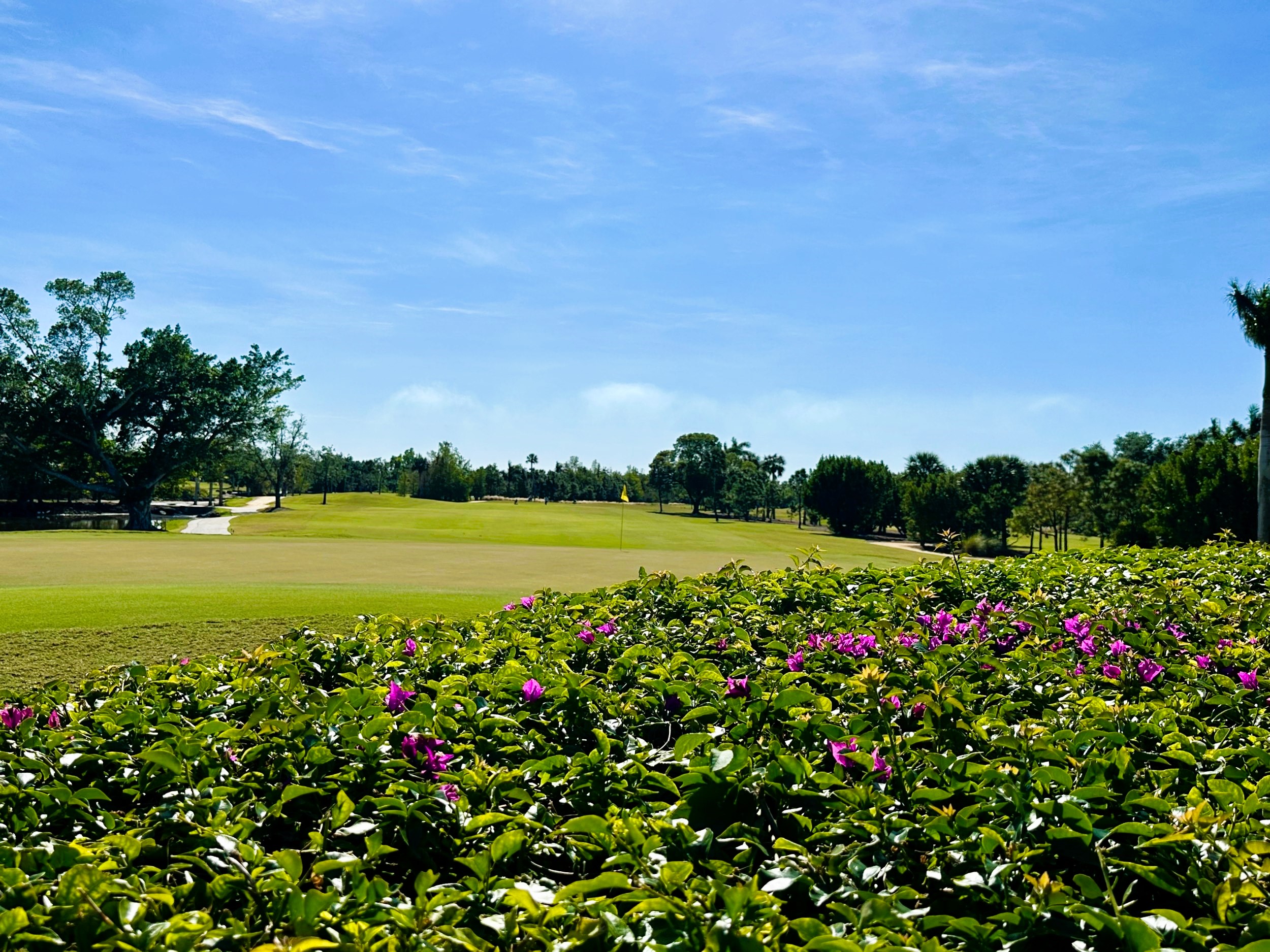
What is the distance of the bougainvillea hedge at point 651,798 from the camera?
164 centimetres

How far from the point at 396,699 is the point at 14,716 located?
1.33 m

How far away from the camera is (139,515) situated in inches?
1810

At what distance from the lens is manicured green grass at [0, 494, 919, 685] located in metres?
7.89

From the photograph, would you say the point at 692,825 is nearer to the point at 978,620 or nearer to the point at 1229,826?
the point at 1229,826

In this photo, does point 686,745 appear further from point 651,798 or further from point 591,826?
point 591,826

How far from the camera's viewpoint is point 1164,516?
35062 millimetres

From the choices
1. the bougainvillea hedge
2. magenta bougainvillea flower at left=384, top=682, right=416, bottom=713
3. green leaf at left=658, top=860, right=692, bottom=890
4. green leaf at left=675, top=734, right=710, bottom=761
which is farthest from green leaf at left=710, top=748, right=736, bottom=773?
magenta bougainvillea flower at left=384, top=682, right=416, bottom=713

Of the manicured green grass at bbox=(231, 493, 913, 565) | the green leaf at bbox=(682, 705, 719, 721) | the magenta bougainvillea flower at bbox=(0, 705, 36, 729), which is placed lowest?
the manicured green grass at bbox=(231, 493, 913, 565)

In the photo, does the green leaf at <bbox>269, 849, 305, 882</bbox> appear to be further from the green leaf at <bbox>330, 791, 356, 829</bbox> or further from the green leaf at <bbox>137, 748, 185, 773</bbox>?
the green leaf at <bbox>137, 748, 185, 773</bbox>

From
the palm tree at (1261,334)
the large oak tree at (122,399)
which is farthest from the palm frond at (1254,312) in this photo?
the large oak tree at (122,399)

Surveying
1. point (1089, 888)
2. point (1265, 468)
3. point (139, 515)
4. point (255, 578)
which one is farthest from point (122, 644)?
point (139, 515)

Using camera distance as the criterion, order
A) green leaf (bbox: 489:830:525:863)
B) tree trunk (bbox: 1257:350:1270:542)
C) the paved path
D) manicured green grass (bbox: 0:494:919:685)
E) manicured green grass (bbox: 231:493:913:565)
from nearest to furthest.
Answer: green leaf (bbox: 489:830:525:863), manicured green grass (bbox: 0:494:919:685), tree trunk (bbox: 1257:350:1270:542), manicured green grass (bbox: 231:493:913:565), the paved path

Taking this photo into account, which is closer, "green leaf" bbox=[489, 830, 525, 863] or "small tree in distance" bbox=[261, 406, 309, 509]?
"green leaf" bbox=[489, 830, 525, 863]

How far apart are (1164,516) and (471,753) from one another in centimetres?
3985
